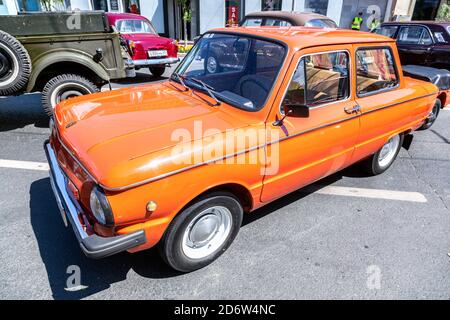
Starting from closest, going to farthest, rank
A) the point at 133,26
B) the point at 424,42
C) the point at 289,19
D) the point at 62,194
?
the point at 62,194 < the point at 424,42 < the point at 289,19 < the point at 133,26

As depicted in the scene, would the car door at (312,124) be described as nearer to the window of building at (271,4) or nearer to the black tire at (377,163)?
the black tire at (377,163)

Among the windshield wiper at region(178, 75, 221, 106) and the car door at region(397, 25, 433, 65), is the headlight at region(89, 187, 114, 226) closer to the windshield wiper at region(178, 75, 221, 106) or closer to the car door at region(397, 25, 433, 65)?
the windshield wiper at region(178, 75, 221, 106)

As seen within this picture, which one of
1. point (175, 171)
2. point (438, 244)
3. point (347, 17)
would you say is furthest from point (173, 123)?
point (347, 17)

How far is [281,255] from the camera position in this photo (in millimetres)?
2752

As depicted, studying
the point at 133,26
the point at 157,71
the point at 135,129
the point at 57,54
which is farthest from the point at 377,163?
the point at 133,26

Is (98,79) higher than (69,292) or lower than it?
higher

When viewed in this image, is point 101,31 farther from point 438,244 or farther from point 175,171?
point 438,244

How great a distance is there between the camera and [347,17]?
16.5 metres

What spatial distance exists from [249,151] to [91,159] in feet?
3.72

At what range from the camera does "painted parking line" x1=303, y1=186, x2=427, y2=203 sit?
3664 mm

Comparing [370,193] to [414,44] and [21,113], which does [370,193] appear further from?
[21,113]

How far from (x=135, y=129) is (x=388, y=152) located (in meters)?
3.49

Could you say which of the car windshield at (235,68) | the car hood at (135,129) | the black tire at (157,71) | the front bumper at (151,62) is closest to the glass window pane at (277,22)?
the front bumper at (151,62)

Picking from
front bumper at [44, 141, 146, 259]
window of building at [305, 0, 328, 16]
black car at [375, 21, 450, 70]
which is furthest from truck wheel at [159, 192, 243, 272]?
window of building at [305, 0, 328, 16]
